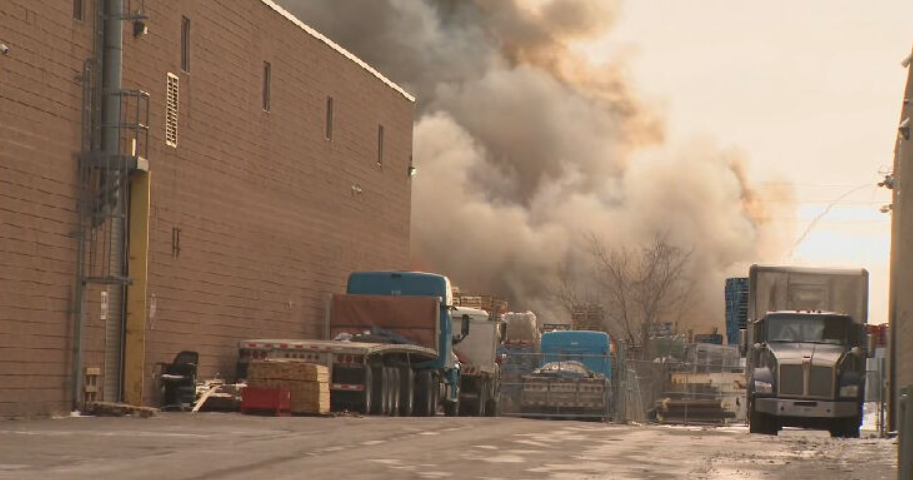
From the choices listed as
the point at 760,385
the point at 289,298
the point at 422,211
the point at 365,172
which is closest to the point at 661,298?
the point at 422,211

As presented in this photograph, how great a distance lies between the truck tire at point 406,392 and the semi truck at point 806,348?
778 centimetres

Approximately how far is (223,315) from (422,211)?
212 feet

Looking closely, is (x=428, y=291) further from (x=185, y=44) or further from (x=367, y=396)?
(x=185, y=44)

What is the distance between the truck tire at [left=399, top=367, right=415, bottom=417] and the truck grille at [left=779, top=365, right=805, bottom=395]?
8.73 m

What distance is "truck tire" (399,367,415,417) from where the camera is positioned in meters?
39.0

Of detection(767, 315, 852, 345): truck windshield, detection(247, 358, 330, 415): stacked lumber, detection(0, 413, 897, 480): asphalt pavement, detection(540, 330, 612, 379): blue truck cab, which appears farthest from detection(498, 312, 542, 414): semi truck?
detection(0, 413, 897, 480): asphalt pavement

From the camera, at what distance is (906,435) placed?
14.0 meters

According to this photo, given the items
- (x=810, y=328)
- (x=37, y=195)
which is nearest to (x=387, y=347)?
(x=810, y=328)

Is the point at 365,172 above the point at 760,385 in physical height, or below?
above

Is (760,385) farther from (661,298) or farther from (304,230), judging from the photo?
(661,298)

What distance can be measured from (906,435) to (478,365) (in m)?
33.2

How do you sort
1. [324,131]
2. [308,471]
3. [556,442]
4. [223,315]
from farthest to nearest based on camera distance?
[324,131], [223,315], [556,442], [308,471]

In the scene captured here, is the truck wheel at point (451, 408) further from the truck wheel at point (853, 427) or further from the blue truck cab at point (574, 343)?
the blue truck cab at point (574, 343)

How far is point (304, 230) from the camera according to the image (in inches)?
1841
